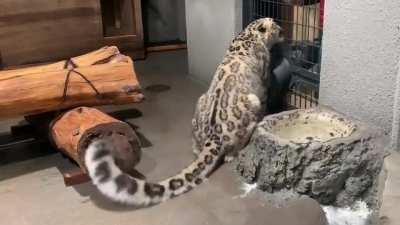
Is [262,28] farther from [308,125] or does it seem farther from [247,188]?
[247,188]

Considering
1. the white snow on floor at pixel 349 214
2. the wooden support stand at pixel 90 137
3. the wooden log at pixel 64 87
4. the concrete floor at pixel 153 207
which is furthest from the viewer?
the wooden log at pixel 64 87

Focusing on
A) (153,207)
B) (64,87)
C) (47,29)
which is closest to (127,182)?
(153,207)

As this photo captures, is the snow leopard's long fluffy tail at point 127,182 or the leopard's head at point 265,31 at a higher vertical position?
the leopard's head at point 265,31

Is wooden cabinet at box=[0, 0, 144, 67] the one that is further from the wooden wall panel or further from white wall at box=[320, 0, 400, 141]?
white wall at box=[320, 0, 400, 141]

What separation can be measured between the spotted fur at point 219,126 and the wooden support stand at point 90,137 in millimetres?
124

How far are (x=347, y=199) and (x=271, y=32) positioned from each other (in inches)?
46.6

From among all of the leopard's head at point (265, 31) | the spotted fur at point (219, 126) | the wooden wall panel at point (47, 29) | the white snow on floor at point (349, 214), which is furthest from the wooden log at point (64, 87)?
the wooden wall panel at point (47, 29)

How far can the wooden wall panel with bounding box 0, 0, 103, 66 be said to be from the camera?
4484 millimetres

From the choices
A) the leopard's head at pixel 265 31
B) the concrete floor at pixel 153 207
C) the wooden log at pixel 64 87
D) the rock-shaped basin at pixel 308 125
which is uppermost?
the leopard's head at pixel 265 31

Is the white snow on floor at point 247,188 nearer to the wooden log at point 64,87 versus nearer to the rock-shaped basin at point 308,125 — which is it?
the rock-shaped basin at point 308,125

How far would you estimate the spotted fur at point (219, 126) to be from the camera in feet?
6.87

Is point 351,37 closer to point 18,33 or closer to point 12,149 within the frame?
point 12,149

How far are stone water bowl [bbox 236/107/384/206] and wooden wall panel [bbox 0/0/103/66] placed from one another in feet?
10.1

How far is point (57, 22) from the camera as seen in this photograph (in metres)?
4.66
